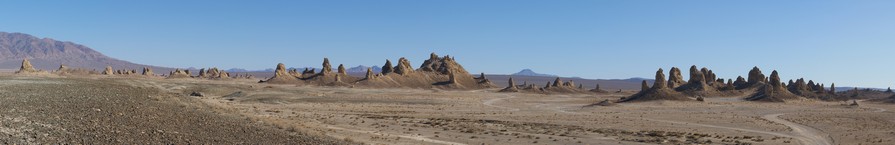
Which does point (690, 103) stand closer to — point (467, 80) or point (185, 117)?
point (185, 117)

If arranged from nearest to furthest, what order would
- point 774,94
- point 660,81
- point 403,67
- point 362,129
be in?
1. point 362,129
2. point 774,94
3. point 660,81
4. point 403,67

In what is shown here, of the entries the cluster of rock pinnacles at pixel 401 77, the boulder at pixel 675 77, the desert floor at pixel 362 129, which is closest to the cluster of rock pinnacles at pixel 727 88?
the boulder at pixel 675 77

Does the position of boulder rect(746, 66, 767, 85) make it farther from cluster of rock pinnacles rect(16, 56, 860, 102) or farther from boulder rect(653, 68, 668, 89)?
boulder rect(653, 68, 668, 89)

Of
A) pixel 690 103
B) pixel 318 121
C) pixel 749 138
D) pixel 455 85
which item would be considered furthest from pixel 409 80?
pixel 749 138

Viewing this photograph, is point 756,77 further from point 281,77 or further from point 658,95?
point 281,77

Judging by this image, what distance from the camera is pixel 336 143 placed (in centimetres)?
2819

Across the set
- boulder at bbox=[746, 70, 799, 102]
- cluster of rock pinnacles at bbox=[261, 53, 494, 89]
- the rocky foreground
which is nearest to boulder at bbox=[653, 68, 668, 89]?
boulder at bbox=[746, 70, 799, 102]

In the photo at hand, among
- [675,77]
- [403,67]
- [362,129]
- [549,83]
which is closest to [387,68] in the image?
[403,67]

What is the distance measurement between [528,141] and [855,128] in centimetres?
2627

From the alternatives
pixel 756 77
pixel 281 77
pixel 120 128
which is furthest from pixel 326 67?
pixel 120 128

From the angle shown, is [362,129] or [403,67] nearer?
[362,129]

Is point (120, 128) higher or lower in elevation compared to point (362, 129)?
higher

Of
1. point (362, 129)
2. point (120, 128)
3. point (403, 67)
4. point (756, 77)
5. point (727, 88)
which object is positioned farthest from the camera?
point (403, 67)

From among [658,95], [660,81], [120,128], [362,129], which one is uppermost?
[660,81]
